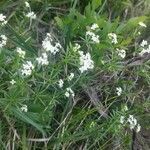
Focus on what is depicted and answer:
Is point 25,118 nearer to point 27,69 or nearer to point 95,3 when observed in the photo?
point 27,69

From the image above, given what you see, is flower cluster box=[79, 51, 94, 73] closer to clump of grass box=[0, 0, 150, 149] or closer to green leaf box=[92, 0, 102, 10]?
clump of grass box=[0, 0, 150, 149]

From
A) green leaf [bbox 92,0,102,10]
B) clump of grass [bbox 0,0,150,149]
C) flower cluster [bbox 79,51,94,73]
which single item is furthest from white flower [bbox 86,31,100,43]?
green leaf [bbox 92,0,102,10]

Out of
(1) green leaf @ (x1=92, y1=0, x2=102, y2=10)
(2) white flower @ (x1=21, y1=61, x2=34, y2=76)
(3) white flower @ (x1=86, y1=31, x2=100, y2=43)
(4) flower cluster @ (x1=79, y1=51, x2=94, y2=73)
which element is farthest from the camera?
(1) green leaf @ (x1=92, y1=0, x2=102, y2=10)

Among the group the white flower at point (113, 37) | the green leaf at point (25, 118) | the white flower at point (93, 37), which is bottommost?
the green leaf at point (25, 118)

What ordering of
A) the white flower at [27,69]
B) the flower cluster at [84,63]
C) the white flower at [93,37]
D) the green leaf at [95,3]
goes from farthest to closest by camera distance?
the green leaf at [95,3]
the white flower at [93,37]
the flower cluster at [84,63]
the white flower at [27,69]

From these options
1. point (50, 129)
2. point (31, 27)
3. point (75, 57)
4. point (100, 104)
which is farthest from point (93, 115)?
point (31, 27)

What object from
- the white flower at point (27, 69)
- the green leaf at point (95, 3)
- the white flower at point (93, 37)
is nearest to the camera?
the white flower at point (27, 69)

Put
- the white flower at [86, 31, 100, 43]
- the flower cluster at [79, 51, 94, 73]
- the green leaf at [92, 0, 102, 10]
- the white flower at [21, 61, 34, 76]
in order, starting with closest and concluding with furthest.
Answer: the white flower at [21, 61, 34, 76] → the flower cluster at [79, 51, 94, 73] → the white flower at [86, 31, 100, 43] → the green leaf at [92, 0, 102, 10]

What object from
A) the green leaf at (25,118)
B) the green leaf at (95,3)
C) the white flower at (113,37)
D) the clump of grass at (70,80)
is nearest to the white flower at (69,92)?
the clump of grass at (70,80)

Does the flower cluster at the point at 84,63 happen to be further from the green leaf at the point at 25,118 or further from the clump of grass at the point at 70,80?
the green leaf at the point at 25,118
